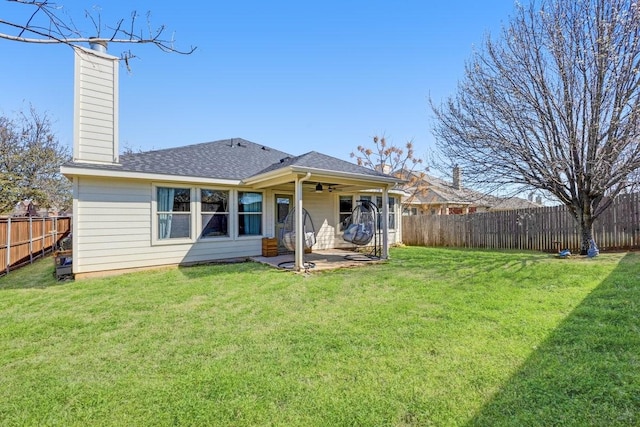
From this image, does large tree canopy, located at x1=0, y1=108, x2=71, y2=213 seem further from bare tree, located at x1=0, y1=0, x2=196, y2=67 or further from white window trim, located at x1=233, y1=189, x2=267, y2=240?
bare tree, located at x1=0, y1=0, x2=196, y2=67

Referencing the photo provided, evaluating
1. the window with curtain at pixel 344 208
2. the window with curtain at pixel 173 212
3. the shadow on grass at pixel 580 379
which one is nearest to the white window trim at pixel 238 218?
the window with curtain at pixel 173 212

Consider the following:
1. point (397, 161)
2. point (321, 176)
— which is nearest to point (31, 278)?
point (321, 176)

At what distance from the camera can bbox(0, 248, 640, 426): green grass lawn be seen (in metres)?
2.23

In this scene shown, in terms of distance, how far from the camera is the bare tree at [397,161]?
2136 cm

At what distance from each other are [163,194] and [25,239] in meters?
5.28

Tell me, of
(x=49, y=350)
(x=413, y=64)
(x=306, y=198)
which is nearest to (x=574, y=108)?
(x=413, y=64)

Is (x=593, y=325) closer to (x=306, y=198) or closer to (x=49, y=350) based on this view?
(x=49, y=350)

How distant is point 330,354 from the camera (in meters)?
3.10

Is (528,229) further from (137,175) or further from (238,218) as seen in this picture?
(137,175)

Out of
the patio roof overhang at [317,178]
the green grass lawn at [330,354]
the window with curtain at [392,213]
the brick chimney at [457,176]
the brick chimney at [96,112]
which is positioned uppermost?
the brick chimney at [96,112]

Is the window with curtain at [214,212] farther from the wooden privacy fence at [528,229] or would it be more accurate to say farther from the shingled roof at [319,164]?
the wooden privacy fence at [528,229]

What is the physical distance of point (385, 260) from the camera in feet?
28.1

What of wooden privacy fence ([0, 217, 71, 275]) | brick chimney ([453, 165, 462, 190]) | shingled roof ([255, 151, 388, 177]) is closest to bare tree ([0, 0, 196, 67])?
shingled roof ([255, 151, 388, 177])

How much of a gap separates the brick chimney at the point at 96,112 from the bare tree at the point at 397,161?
17160 millimetres
